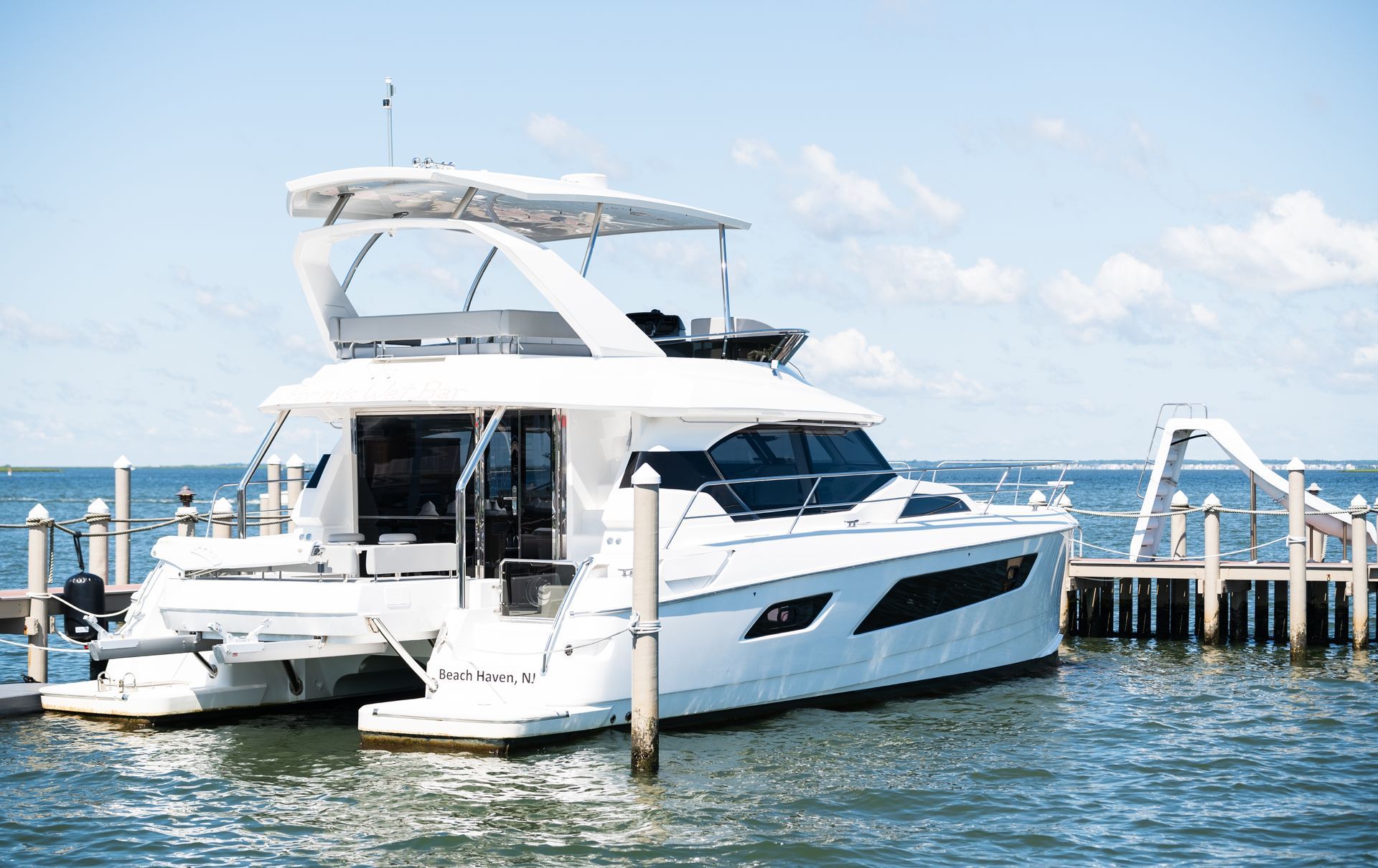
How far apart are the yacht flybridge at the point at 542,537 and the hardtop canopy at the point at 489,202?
0.05 meters

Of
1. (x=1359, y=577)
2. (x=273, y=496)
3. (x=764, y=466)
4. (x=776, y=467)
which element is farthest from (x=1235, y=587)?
(x=273, y=496)

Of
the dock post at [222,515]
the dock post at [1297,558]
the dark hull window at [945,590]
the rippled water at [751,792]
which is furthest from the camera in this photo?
the dock post at [1297,558]

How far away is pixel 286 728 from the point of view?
10.7 metres

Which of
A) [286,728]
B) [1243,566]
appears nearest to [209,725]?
[286,728]

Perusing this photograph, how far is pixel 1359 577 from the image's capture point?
598 inches

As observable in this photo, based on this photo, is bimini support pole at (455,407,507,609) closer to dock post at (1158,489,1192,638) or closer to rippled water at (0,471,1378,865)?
rippled water at (0,471,1378,865)

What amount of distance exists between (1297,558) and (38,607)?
12801mm

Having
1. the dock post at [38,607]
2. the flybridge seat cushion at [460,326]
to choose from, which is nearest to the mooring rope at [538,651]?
the flybridge seat cushion at [460,326]

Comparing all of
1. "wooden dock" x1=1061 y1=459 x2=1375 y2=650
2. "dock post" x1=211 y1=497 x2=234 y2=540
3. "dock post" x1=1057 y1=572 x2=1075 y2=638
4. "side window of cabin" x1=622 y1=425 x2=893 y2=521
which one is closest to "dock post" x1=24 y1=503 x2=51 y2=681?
"dock post" x1=211 y1=497 x2=234 y2=540

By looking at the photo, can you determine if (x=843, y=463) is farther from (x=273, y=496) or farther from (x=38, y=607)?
(x=273, y=496)

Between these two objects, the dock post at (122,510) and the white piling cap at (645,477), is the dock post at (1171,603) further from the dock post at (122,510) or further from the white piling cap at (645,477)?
the dock post at (122,510)

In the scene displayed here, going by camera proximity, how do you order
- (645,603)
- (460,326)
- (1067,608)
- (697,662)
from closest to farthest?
1. (645,603)
2. (697,662)
3. (460,326)
4. (1067,608)

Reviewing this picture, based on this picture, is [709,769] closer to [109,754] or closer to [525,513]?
[525,513]

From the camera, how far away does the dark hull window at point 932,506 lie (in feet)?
40.9
